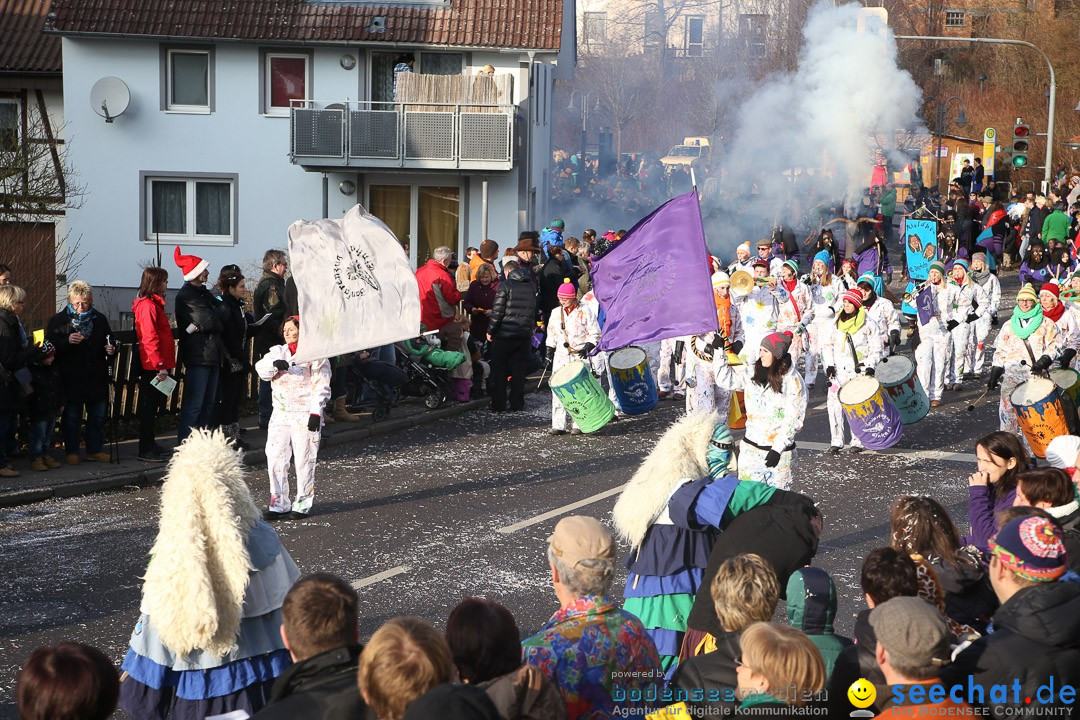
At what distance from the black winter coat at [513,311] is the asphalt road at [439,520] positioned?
1.02 metres

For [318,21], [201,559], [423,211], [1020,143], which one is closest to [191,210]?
[318,21]

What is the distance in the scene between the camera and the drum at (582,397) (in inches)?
535

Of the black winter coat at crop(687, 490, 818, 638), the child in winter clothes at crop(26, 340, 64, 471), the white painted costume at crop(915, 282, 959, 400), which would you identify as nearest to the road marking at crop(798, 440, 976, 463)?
the white painted costume at crop(915, 282, 959, 400)

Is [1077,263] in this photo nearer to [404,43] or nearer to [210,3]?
[404,43]

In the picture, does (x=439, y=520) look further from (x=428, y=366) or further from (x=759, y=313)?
(x=759, y=313)

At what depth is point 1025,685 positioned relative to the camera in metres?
4.27

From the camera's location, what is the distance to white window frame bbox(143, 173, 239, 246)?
1119 inches

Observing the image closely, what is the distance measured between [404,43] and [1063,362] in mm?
17392

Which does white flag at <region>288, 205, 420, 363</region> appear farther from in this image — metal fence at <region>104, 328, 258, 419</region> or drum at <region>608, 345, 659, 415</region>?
drum at <region>608, 345, 659, 415</region>

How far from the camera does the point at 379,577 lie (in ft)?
28.8

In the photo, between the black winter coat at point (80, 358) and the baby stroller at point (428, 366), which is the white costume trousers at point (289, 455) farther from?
the baby stroller at point (428, 366)

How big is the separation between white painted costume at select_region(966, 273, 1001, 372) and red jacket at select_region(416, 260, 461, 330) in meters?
7.34

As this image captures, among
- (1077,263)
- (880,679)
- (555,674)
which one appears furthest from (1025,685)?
(1077,263)

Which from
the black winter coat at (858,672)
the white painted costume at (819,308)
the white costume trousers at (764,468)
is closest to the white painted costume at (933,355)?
the white painted costume at (819,308)
